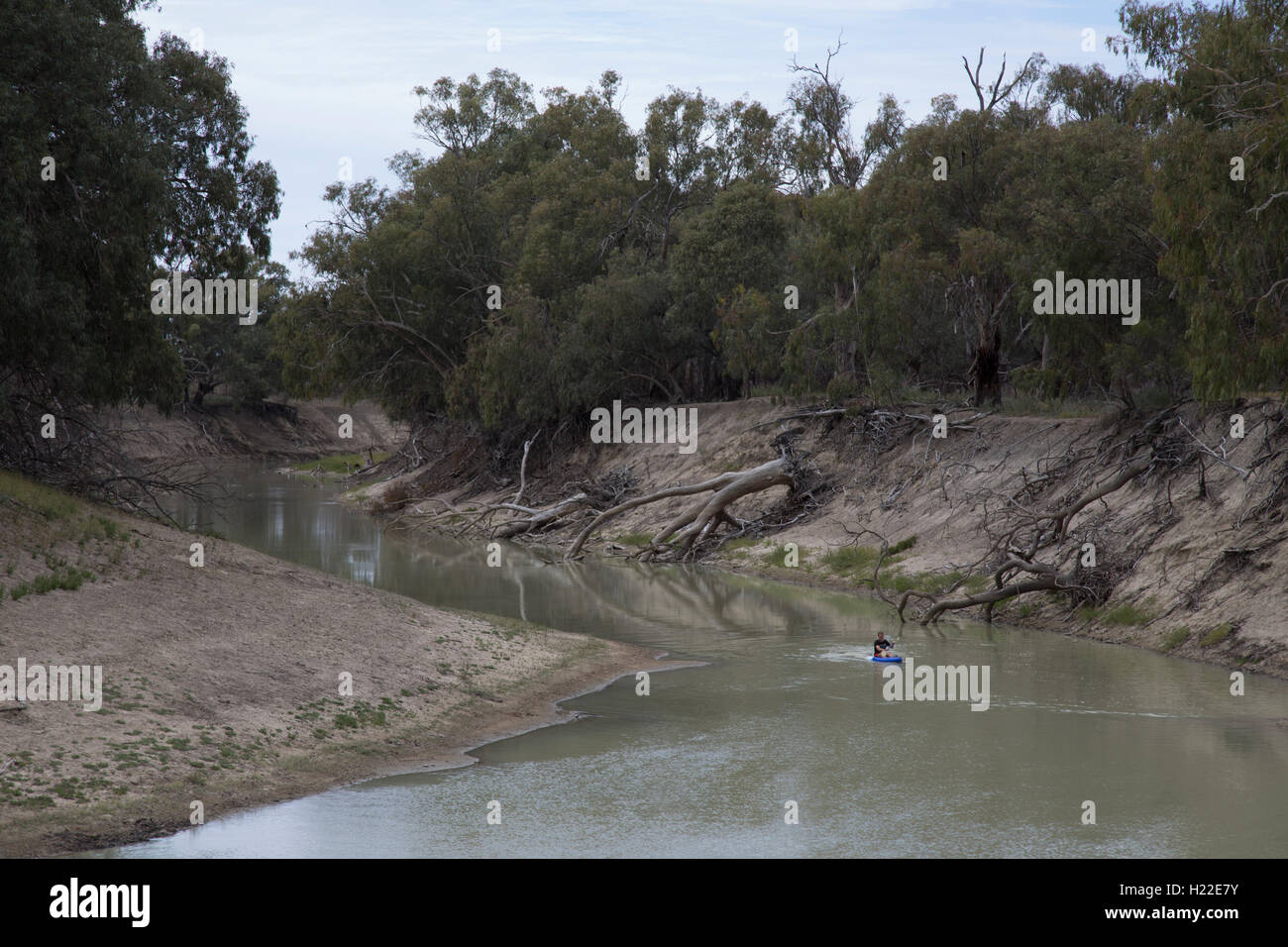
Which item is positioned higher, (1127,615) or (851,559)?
(851,559)

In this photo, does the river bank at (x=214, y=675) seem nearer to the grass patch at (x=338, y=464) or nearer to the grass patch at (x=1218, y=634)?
the grass patch at (x=1218, y=634)

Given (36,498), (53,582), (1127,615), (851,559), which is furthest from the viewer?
(851,559)

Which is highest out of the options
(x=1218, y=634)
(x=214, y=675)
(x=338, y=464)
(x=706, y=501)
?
(x=338, y=464)

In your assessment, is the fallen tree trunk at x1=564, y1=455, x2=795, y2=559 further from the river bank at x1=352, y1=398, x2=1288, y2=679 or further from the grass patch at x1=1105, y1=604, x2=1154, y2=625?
the grass patch at x1=1105, y1=604, x2=1154, y2=625

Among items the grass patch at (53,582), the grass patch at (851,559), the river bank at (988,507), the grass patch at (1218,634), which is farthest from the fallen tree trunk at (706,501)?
the grass patch at (53,582)

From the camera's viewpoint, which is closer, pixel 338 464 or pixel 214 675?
pixel 214 675

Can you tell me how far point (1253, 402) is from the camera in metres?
23.3

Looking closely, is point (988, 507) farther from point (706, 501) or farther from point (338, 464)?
point (338, 464)

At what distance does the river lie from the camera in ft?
37.3

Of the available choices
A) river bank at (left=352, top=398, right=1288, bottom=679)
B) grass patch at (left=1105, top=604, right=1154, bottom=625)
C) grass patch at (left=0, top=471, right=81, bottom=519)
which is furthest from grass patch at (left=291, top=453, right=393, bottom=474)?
grass patch at (left=1105, top=604, right=1154, bottom=625)

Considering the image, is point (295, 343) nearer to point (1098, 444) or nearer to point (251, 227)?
point (251, 227)

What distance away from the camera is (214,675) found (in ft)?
49.0

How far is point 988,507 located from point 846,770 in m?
15.9

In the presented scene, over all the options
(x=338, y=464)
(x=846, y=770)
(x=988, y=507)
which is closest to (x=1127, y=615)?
(x=988, y=507)
